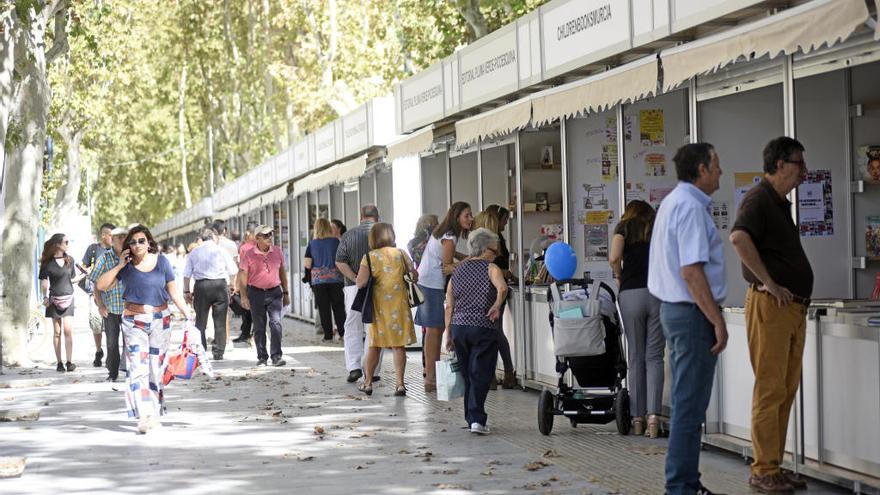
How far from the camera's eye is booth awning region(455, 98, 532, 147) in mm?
12344

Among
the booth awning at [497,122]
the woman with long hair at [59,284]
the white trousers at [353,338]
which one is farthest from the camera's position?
the woman with long hair at [59,284]

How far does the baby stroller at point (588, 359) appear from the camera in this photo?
10.2 metres

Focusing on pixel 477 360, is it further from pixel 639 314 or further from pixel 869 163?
pixel 869 163

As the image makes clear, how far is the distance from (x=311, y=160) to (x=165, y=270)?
560 inches

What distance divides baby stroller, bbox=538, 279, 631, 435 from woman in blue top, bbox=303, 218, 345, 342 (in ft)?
32.5

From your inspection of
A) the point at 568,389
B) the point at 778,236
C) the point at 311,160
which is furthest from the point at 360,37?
the point at 778,236

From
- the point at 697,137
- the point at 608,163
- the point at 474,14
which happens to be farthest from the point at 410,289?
the point at 474,14

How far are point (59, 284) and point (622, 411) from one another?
9.92 meters

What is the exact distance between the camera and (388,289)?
1357 centimetres

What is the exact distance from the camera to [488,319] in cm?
1067

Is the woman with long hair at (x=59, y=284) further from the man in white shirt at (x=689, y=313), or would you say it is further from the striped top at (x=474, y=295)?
the man in white shirt at (x=689, y=313)

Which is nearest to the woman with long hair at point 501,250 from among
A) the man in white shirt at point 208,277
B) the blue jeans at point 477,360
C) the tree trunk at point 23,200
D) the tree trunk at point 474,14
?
the blue jeans at point 477,360

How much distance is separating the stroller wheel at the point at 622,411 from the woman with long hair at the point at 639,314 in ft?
0.25

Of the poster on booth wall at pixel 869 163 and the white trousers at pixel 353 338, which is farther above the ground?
the poster on booth wall at pixel 869 163
